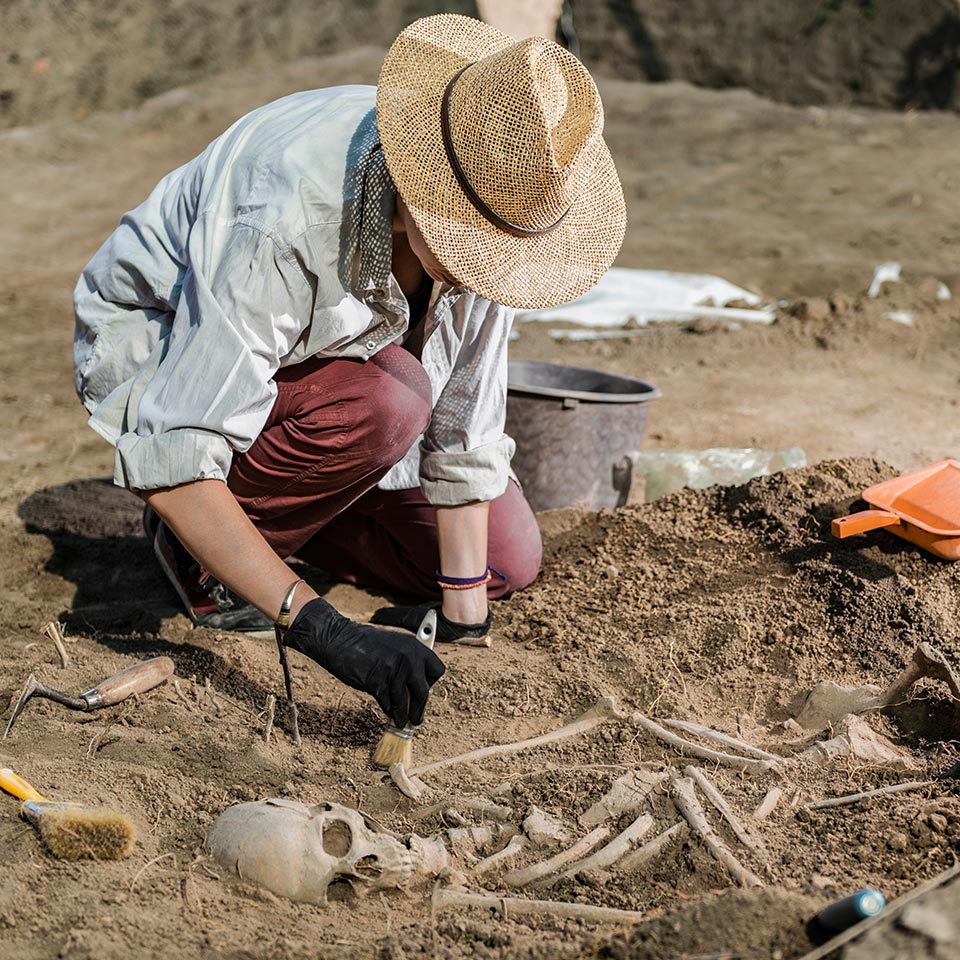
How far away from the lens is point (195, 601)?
302 cm

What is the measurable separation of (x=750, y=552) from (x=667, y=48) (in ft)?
22.9

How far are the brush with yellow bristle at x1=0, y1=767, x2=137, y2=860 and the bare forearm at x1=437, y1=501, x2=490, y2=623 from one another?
111cm

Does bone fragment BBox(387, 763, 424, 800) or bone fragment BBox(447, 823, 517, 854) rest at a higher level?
bone fragment BBox(447, 823, 517, 854)

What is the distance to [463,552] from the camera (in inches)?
116

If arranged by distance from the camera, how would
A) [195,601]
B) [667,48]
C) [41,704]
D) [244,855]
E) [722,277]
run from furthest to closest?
[667,48], [722,277], [195,601], [41,704], [244,855]

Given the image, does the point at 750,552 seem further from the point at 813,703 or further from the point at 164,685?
the point at 164,685

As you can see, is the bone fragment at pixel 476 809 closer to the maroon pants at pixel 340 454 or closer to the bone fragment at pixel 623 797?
the bone fragment at pixel 623 797

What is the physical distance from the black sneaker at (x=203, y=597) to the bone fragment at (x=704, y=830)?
126 cm

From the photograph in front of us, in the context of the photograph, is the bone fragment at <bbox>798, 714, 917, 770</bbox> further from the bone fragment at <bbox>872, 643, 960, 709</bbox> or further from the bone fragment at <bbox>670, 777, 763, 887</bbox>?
the bone fragment at <bbox>670, 777, 763, 887</bbox>

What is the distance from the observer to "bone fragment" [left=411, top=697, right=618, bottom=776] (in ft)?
7.69

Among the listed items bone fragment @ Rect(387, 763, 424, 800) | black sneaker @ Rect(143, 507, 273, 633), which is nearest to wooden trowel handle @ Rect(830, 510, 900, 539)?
bone fragment @ Rect(387, 763, 424, 800)

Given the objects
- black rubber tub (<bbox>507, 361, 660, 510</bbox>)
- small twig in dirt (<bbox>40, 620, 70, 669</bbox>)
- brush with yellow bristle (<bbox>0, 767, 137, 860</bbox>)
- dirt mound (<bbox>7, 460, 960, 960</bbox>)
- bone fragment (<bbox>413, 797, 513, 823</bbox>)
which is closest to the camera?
dirt mound (<bbox>7, 460, 960, 960</bbox>)

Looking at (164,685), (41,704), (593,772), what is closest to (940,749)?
(593,772)

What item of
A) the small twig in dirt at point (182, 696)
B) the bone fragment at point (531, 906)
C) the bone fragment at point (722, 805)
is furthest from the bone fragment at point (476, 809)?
the small twig in dirt at point (182, 696)
